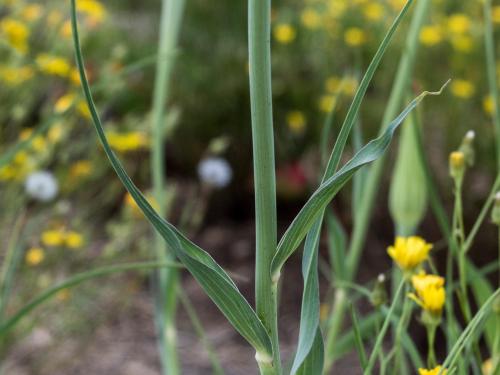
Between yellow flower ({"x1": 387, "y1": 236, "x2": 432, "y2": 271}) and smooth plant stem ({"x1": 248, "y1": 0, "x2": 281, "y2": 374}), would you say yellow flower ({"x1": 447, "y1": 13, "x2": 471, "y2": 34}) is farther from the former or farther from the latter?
smooth plant stem ({"x1": 248, "y1": 0, "x2": 281, "y2": 374})

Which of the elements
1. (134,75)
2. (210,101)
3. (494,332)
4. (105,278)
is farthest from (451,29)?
(494,332)

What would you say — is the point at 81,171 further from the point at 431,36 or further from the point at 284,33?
the point at 431,36

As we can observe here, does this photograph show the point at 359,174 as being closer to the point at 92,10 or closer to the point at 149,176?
the point at 92,10

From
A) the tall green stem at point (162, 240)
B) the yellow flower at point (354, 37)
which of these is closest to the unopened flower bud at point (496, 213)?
the tall green stem at point (162, 240)

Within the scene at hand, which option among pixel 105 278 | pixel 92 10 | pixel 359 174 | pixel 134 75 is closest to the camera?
pixel 359 174

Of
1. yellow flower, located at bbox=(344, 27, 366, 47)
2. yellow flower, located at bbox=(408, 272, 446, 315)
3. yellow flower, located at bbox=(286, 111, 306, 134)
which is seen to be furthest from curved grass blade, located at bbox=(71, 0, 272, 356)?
yellow flower, located at bbox=(286, 111, 306, 134)
